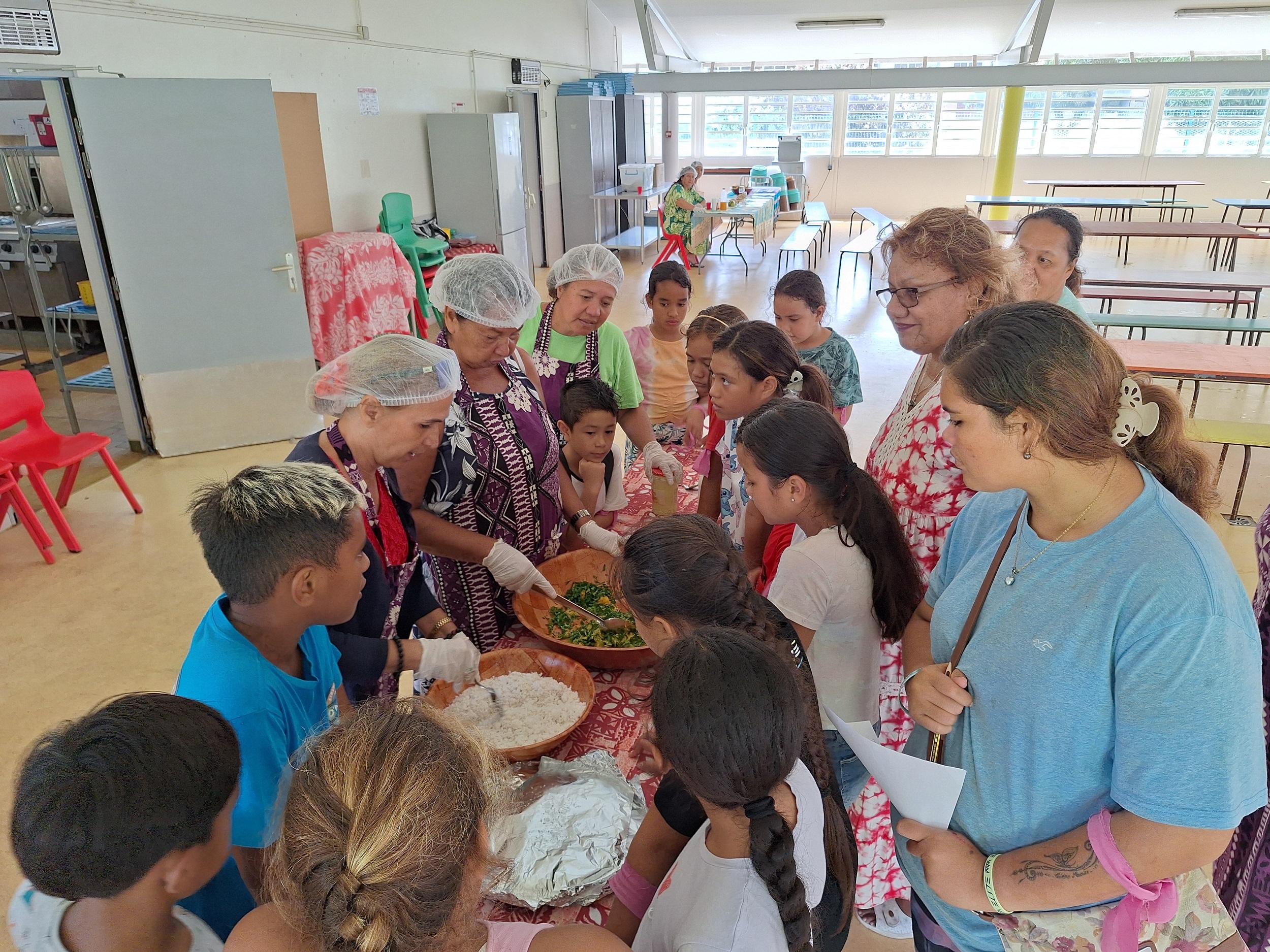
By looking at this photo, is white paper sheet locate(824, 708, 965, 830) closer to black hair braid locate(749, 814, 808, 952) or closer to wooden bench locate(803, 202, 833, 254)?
black hair braid locate(749, 814, 808, 952)

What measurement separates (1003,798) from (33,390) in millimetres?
4551

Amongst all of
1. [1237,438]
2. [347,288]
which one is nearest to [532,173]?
[347,288]

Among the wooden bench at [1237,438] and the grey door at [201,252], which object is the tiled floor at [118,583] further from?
the grey door at [201,252]

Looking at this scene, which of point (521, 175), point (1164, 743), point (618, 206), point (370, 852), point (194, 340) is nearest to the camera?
point (370, 852)

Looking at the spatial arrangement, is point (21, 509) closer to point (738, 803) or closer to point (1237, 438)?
point (738, 803)

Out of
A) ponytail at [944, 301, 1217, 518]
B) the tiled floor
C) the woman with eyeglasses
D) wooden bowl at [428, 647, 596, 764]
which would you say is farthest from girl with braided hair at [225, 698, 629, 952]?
the tiled floor

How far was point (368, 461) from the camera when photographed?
1.65 meters

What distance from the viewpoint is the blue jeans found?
1.52m

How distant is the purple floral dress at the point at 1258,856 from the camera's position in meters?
1.37

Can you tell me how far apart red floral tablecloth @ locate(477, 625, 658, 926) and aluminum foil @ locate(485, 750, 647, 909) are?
0.05ft

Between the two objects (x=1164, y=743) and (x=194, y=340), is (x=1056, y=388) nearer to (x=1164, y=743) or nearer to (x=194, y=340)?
(x=1164, y=743)

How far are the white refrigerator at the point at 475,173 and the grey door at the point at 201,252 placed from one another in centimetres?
316

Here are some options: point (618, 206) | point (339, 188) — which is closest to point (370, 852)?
point (339, 188)

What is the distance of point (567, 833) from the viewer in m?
1.33
